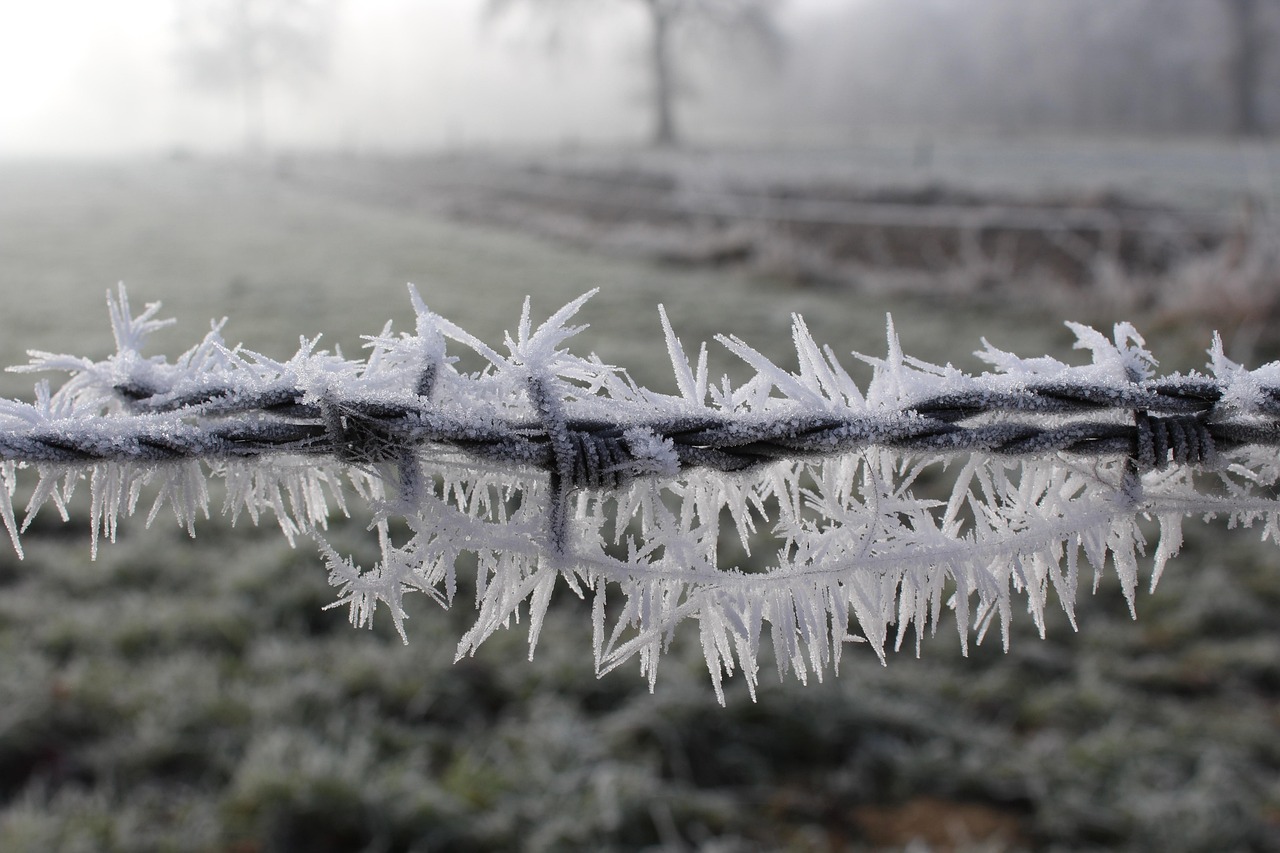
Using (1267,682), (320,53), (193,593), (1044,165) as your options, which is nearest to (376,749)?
(193,593)

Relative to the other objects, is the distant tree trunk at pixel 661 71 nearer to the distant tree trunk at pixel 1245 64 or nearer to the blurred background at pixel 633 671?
the blurred background at pixel 633 671

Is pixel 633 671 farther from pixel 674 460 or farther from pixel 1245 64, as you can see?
pixel 1245 64

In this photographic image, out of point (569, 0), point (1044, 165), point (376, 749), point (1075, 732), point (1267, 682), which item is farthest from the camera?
point (569, 0)

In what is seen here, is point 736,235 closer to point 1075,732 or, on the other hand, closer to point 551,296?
point 551,296

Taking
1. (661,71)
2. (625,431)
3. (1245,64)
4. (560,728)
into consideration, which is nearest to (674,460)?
(625,431)

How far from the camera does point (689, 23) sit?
29922 millimetres

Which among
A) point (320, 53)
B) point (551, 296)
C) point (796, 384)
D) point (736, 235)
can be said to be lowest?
point (796, 384)

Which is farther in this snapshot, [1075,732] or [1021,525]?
[1075,732]

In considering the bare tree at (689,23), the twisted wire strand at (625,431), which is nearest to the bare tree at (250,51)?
the bare tree at (689,23)

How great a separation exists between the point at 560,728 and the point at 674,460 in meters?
2.09

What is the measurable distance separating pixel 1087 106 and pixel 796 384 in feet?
138

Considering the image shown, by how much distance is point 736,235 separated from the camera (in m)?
10.9

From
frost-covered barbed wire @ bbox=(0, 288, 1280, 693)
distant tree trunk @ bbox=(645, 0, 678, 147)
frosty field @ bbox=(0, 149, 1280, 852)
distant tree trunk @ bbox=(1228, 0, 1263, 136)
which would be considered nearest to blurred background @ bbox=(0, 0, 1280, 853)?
frosty field @ bbox=(0, 149, 1280, 852)

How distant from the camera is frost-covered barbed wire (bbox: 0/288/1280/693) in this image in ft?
2.81
